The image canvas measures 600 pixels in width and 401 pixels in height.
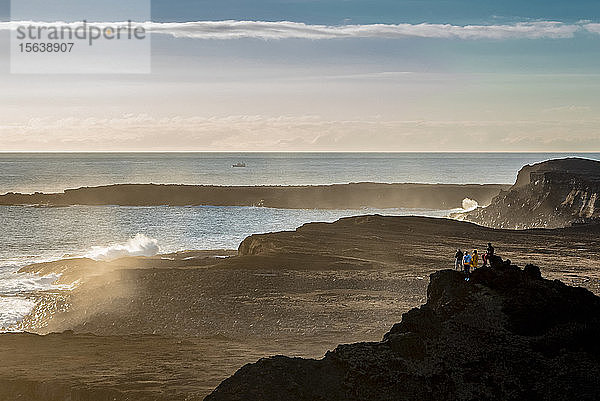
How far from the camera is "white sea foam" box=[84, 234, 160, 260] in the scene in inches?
2449

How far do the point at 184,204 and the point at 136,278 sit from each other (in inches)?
3164

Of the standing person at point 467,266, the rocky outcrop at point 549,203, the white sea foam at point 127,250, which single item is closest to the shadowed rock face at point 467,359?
the standing person at point 467,266

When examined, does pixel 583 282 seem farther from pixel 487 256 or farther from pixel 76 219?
pixel 76 219

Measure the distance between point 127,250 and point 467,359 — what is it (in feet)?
172

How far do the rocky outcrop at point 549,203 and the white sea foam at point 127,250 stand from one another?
3819 cm

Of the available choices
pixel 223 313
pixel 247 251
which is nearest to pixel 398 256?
pixel 247 251

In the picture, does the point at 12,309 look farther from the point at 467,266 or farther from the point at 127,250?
the point at 467,266

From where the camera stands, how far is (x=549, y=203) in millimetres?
75125

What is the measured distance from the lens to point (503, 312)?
670 inches

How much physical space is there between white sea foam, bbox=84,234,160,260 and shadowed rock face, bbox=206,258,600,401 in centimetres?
4809

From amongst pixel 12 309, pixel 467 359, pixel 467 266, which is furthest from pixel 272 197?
pixel 467 359

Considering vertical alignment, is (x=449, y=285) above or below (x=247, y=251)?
above

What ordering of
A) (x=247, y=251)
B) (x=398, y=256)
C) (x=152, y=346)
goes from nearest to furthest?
(x=152, y=346), (x=398, y=256), (x=247, y=251)

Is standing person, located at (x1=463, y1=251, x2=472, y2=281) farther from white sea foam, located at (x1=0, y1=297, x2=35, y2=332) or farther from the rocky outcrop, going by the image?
the rocky outcrop
